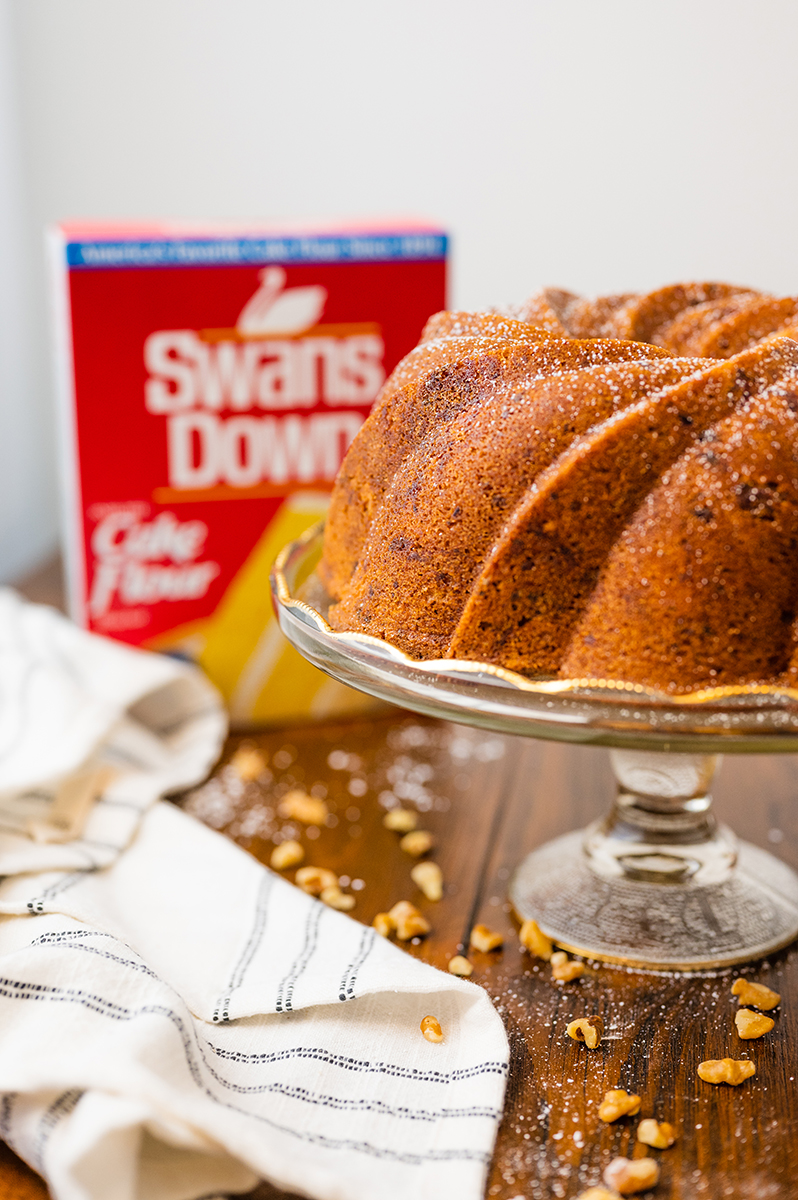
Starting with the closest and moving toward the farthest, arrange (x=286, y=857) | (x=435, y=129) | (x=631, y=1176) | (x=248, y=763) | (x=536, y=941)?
(x=631, y=1176), (x=536, y=941), (x=286, y=857), (x=248, y=763), (x=435, y=129)

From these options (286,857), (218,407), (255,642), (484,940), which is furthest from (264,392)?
(484,940)

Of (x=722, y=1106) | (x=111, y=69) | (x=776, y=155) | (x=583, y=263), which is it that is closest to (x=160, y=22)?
(x=111, y=69)

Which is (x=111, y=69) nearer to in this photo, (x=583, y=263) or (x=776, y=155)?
(x=583, y=263)

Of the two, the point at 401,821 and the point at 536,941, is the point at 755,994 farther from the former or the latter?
the point at 401,821

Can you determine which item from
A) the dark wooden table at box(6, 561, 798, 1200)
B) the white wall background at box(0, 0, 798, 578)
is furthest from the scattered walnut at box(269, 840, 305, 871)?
the white wall background at box(0, 0, 798, 578)

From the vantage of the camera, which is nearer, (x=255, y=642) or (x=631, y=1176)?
(x=631, y=1176)

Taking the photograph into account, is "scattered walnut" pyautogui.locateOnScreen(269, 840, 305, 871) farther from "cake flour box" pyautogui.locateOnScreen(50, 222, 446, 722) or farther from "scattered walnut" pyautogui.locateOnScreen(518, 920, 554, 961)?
"cake flour box" pyautogui.locateOnScreen(50, 222, 446, 722)

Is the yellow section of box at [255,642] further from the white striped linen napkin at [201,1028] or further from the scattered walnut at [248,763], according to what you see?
the white striped linen napkin at [201,1028]
